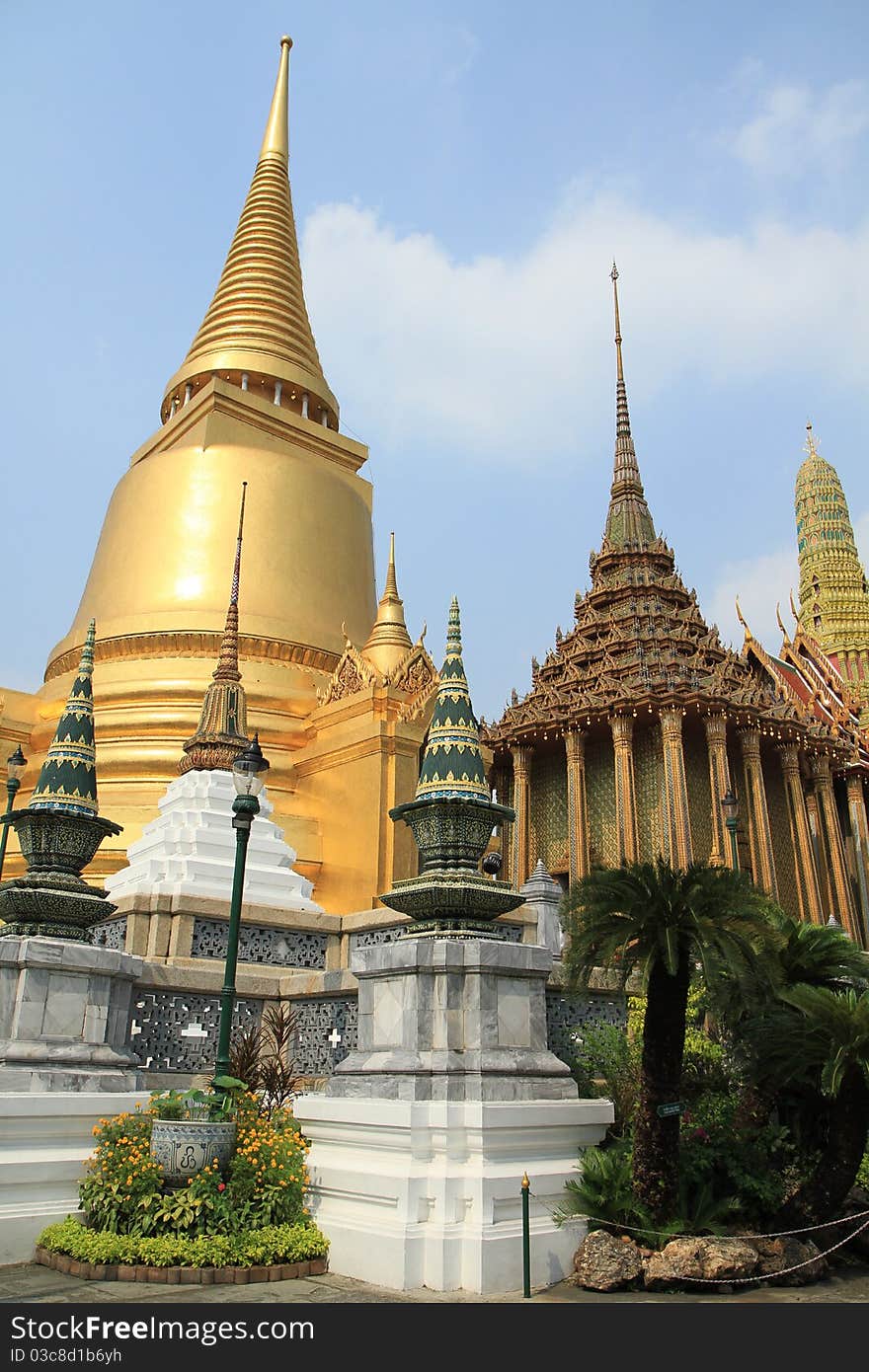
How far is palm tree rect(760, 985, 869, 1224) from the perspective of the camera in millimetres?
7824

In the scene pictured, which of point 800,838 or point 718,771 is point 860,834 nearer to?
point 800,838

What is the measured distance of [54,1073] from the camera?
8.20 metres

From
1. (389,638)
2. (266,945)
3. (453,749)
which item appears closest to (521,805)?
Answer: (389,638)

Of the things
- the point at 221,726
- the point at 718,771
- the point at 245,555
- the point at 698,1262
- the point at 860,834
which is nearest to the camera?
Result: the point at 698,1262

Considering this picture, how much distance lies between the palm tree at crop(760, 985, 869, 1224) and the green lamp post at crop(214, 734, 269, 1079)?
423 centimetres

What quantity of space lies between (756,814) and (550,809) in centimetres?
584

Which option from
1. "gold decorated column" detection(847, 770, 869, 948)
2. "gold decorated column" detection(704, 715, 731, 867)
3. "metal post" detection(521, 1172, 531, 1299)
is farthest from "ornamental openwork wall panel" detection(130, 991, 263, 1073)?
"gold decorated column" detection(847, 770, 869, 948)

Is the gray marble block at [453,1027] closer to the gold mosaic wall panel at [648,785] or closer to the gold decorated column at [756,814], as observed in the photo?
the gold mosaic wall panel at [648,785]

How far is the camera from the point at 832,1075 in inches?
298

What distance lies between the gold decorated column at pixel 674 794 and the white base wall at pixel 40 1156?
1982cm

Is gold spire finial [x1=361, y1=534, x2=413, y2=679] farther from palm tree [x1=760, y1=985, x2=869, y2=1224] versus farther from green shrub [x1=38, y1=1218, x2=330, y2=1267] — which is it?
green shrub [x1=38, y1=1218, x2=330, y2=1267]

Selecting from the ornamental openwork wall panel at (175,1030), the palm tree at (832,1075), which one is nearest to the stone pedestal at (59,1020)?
the ornamental openwork wall panel at (175,1030)
